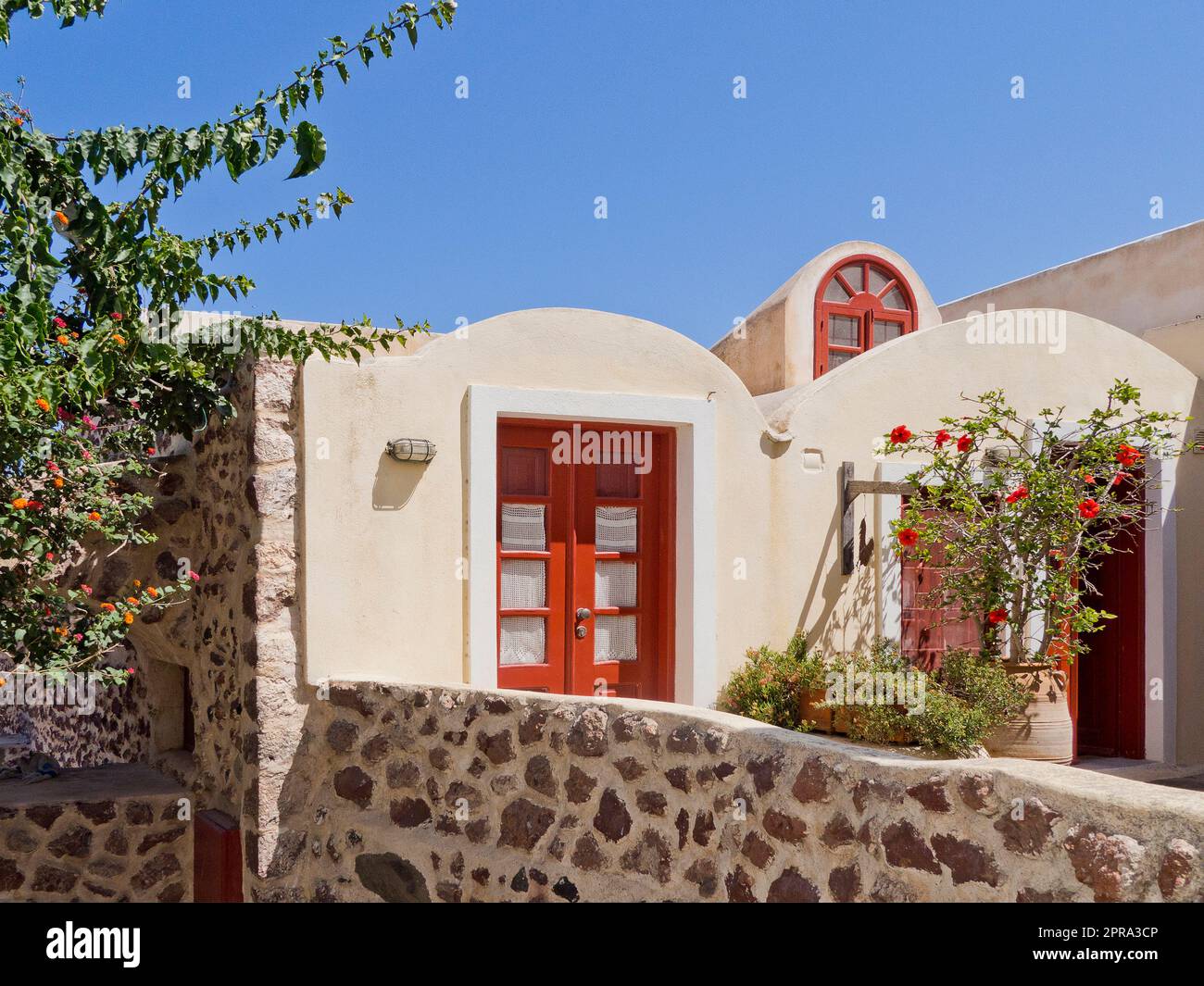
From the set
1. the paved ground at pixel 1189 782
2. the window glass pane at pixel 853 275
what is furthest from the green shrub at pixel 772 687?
the window glass pane at pixel 853 275

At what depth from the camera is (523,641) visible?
6836 mm

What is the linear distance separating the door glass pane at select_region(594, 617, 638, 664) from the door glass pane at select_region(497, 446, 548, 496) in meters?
0.98

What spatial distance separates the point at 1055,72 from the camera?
748 centimetres

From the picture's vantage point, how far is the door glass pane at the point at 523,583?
22.3 ft

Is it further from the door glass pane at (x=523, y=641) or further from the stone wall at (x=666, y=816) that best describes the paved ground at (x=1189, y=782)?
the stone wall at (x=666, y=816)

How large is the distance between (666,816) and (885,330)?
677cm

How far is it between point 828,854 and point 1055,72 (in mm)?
6130

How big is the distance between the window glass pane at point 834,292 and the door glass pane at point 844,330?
0.17 meters

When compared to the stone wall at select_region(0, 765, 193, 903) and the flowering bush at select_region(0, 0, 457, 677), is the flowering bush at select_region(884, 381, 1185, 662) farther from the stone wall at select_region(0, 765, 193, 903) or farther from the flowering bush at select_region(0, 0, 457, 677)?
the stone wall at select_region(0, 765, 193, 903)

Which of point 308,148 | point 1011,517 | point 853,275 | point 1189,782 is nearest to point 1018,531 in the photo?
point 1011,517
